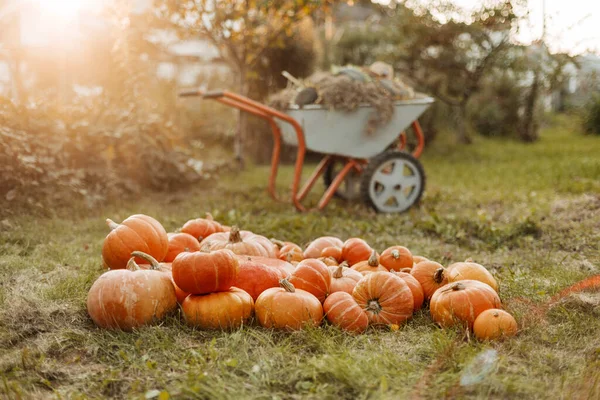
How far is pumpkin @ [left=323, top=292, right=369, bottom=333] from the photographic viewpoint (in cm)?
232

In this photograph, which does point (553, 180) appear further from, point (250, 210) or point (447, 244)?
point (250, 210)

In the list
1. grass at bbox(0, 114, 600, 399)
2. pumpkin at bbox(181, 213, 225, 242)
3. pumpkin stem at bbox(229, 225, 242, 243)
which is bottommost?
grass at bbox(0, 114, 600, 399)

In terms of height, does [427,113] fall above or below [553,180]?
above

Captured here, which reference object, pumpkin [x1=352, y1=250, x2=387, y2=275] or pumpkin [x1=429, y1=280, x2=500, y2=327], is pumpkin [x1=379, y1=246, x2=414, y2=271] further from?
pumpkin [x1=429, y1=280, x2=500, y2=327]

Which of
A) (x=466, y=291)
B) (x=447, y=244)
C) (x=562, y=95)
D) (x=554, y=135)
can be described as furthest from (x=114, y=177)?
(x=562, y=95)

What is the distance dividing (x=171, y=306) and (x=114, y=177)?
9.83ft

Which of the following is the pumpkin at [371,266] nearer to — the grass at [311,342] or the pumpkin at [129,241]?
the grass at [311,342]

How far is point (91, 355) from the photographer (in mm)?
2070

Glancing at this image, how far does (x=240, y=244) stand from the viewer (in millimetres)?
2953

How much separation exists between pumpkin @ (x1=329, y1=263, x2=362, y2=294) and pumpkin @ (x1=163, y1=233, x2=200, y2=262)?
2.54 feet

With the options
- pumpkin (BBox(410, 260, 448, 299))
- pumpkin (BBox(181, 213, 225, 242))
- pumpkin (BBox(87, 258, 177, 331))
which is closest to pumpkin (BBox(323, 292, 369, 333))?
pumpkin (BBox(410, 260, 448, 299))

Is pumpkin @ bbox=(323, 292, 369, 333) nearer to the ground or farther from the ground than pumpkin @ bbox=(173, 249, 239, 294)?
nearer to the ground

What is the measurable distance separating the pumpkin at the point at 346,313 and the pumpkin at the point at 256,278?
0.96 ft

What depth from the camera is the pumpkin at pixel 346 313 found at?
2.32 m
